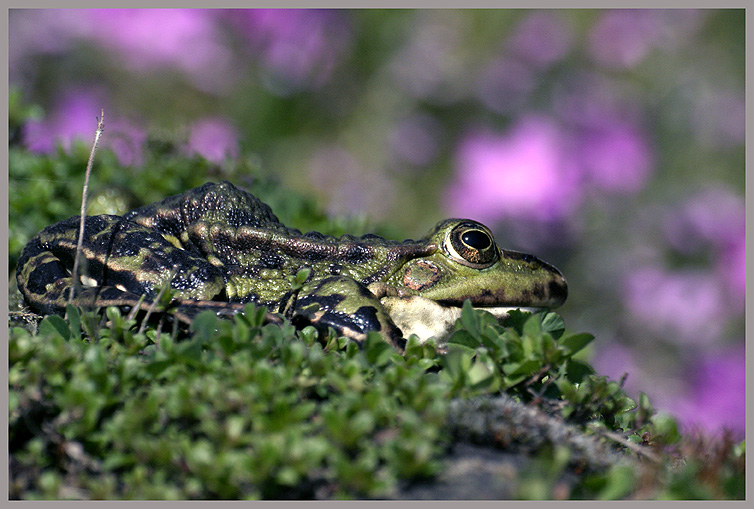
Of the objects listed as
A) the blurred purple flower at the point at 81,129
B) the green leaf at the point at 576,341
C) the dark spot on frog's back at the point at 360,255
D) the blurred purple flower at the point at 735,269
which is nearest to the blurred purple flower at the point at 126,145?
the blurred purple flower at the point at 81,129

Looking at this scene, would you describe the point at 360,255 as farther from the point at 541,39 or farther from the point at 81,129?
the point at 541,39

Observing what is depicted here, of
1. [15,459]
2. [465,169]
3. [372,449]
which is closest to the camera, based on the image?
[372,449]

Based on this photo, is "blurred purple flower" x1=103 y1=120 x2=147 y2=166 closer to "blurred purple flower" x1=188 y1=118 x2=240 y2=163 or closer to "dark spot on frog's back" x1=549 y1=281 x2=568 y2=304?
"blurred purple flower" x1=188 y1=118 x2=240 y2=163

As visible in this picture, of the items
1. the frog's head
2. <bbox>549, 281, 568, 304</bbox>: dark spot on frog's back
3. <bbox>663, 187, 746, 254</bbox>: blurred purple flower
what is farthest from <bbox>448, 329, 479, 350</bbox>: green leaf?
<bbox>663, 187, 746, 254</bbox>: blurred purple flower

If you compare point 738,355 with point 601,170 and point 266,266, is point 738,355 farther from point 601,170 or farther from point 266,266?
point 266,266

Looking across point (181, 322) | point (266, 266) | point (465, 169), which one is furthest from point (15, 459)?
point (465, 169)

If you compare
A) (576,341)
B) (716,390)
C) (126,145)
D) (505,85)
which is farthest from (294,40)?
(576,341)
